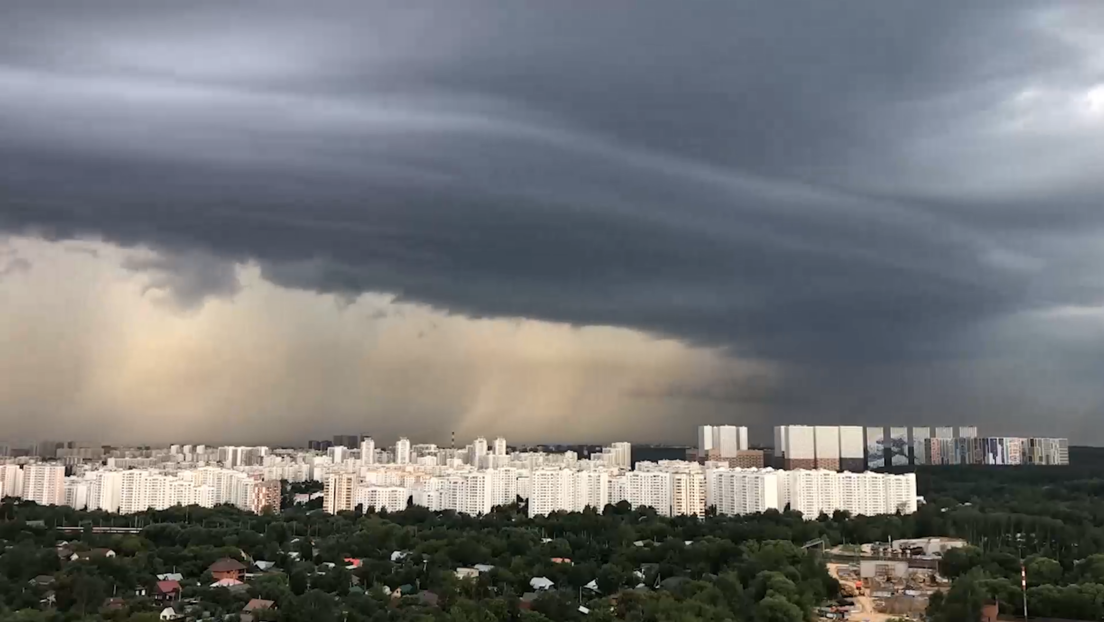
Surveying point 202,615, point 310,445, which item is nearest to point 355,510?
point 202,615

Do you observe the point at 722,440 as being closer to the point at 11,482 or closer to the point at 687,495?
the point at 687,495

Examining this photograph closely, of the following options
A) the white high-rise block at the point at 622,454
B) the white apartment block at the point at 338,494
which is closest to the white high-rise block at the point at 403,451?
the white high-rise block at the point at 622,454

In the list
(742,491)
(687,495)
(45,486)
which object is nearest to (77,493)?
(45,486)

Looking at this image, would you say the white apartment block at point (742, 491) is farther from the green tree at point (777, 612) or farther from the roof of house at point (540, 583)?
the green tree at point (777, 612)

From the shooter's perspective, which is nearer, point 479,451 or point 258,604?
point 258,604

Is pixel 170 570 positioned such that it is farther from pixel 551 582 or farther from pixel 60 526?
pixel 60 526
